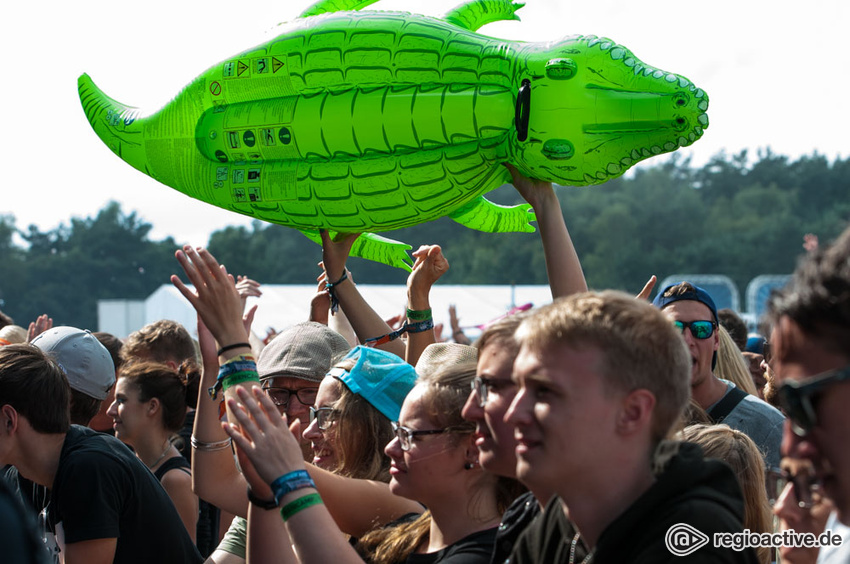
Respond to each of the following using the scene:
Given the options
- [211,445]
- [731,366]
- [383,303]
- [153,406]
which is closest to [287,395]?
[211,445]

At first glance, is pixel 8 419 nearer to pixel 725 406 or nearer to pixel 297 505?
pixel 297 505

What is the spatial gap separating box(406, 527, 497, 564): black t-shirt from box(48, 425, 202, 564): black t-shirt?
969 millimetres

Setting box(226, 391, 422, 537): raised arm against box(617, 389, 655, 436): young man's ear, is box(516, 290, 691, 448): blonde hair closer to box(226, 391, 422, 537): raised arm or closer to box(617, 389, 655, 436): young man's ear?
box(617, 389, 655, 436): young man's ear

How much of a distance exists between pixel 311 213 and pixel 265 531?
143 centimetres

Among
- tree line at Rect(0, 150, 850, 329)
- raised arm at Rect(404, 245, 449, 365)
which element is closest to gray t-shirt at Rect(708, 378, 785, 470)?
raised arm at Rect(404, 245, 449, 365)

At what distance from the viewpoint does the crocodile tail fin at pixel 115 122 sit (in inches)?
148

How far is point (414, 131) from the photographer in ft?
10.2

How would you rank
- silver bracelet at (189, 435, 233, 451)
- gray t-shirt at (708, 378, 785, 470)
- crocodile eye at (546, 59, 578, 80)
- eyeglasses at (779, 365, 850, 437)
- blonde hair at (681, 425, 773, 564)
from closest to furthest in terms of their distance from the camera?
eyeglasses at (779, 365, 850, 437) < blonde hair at (681, 425, 773, 564) < silver bracelet at (189, 435, 233, 451) < crocodile eye at (546, 59, 578, 80) < gray t-shirt at (708, 378, 785, 470)

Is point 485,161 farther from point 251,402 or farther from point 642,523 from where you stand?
point 642,523

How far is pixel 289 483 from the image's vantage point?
6.23ft

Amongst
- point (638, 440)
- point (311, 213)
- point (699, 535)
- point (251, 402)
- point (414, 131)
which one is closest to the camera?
point (699, 535)

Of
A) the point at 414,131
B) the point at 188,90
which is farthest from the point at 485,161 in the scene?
the point at 188,90

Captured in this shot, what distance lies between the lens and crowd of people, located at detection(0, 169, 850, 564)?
4.69 feet

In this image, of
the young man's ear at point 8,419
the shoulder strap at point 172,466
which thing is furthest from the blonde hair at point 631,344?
the shoulder strap at point 172,466
